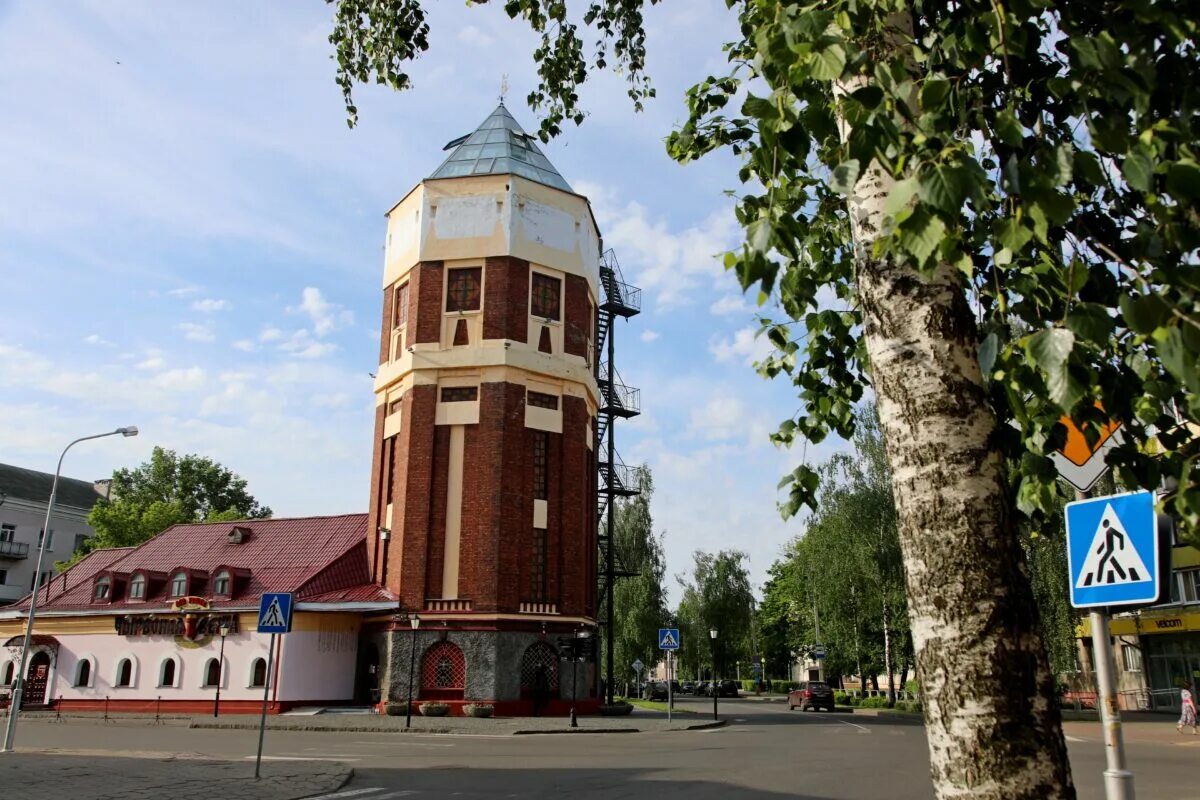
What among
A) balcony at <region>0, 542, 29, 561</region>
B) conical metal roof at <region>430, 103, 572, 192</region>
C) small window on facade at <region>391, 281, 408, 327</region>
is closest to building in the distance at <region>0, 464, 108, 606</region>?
balcony at <region>0, 542, 29, 561</region>

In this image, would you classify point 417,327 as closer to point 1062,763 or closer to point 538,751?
point 538,751

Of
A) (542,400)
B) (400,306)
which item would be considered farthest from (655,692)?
(400,306)

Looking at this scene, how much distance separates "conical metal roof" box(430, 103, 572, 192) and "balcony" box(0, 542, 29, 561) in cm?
4425

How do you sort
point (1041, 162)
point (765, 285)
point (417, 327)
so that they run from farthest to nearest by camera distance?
point (417, 327), point (765, 285), point (1041, 162)

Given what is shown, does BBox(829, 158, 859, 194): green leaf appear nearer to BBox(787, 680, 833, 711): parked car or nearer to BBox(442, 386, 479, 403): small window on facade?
BBox(442, 386, 479, 403): small window on facade

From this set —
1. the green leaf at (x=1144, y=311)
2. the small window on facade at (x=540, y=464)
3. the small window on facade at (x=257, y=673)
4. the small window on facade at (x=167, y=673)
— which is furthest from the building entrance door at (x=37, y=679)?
the green leaf at (x=1144, y=311)

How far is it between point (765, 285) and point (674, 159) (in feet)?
11.9

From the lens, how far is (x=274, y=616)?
44.4 feet

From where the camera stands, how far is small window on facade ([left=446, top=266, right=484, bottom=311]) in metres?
34.8

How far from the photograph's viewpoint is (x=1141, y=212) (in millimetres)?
3908

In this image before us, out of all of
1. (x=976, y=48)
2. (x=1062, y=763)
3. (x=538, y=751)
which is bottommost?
(x=538, y=751)

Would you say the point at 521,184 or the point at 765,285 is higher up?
the point at 521,184

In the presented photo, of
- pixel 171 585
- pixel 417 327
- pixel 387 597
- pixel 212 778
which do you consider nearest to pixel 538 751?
pixel 212 778

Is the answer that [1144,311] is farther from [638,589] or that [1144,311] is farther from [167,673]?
[638,589]
